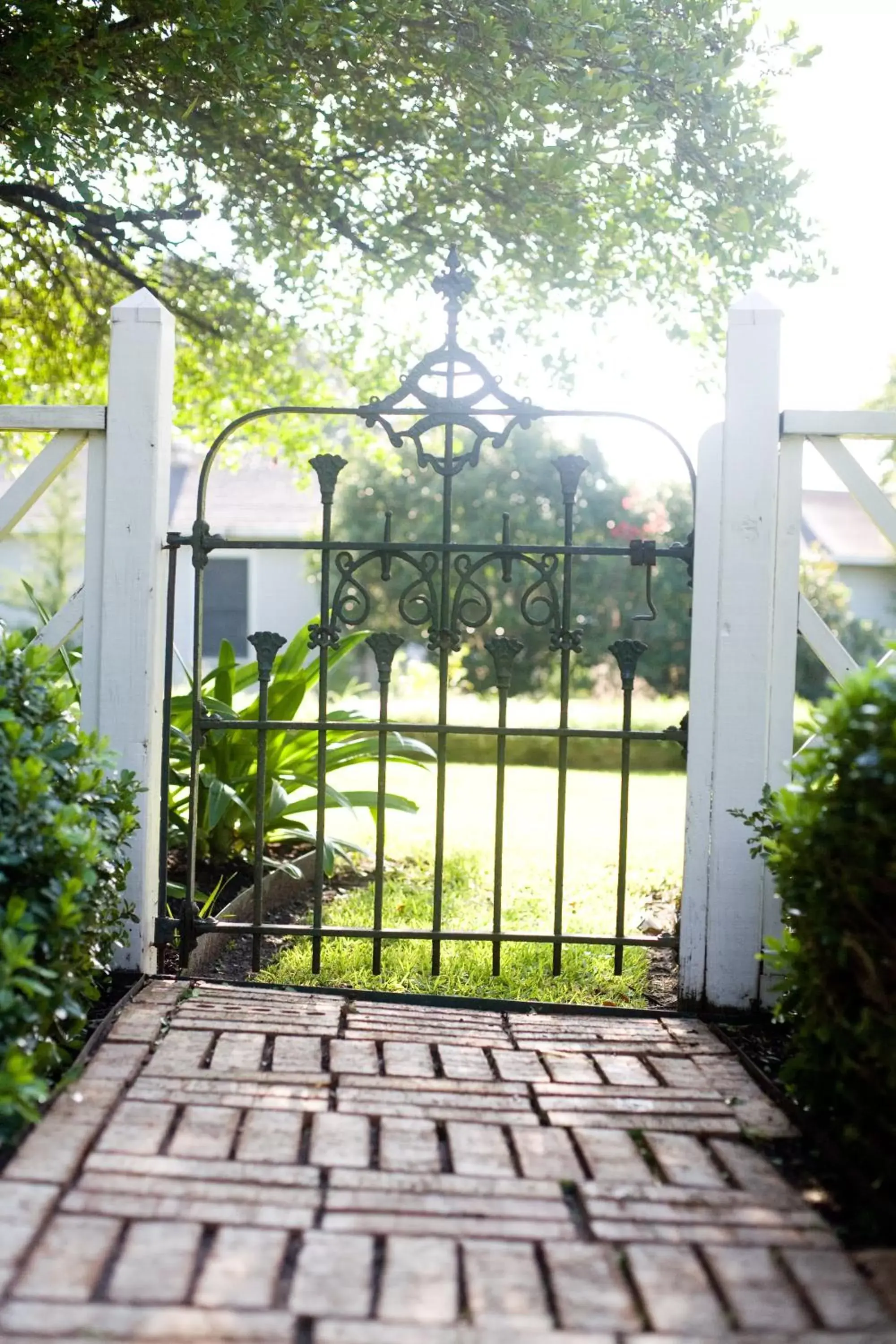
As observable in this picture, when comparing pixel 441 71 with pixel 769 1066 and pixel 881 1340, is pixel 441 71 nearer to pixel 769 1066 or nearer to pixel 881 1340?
pixel 769 1066

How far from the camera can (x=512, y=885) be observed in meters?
5.52

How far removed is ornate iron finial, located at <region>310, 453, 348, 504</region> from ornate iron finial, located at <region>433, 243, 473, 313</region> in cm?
61

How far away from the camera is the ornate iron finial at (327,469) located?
132 inches

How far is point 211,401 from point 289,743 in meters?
3.05

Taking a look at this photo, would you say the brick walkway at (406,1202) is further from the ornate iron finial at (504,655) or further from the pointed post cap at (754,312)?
the pointed post cap at (754,312)

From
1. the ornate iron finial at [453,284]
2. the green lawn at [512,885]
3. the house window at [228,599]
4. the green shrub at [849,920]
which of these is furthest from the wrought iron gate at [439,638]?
the house window at [228,599]

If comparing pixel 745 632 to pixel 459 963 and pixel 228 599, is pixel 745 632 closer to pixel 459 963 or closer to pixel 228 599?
pixel 459 963

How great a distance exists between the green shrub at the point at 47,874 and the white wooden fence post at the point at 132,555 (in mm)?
347

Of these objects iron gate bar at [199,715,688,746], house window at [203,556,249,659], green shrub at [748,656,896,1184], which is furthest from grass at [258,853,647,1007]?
house window at [203,556,249,659]

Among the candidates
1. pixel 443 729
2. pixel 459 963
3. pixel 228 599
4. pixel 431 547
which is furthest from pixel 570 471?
pixel 228 599

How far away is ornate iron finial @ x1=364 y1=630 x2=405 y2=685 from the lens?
3422 mm

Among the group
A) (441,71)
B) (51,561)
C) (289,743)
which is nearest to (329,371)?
(441,71)

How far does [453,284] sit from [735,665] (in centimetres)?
148

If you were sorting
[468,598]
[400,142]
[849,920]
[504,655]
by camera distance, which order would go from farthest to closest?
[400,142], [504,655], [468,598], [849,920]
